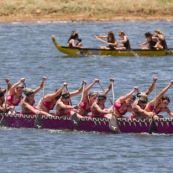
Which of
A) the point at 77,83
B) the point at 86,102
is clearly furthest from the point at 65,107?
the point at 77,83

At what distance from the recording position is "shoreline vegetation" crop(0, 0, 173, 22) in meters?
76.9

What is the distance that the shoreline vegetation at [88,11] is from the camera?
A: 76.9 meters

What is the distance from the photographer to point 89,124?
33.3 m

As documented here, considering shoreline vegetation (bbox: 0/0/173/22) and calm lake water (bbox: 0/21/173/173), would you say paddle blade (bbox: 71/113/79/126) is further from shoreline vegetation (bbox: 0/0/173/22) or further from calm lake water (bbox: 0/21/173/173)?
shoreline vegetation (bbox: 0/0/173/22)

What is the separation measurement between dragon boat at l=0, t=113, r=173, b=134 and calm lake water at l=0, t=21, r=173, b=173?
175mm

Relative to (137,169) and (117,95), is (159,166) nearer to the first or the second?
(137,169)

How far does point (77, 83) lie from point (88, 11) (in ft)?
102

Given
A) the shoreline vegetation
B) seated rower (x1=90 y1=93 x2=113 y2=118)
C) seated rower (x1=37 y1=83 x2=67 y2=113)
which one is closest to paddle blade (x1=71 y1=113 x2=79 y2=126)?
seated rower (x1=90 y1=93 x2=113 y2=118)

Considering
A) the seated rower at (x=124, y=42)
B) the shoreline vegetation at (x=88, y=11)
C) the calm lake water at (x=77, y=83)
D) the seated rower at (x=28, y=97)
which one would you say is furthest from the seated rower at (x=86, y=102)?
the shoreline vegetation at (x=88, y=11)

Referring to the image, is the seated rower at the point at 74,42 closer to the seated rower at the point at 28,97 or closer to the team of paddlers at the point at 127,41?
the team of paddlers at the point at 127,41

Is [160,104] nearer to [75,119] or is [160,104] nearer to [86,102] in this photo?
[86,102]

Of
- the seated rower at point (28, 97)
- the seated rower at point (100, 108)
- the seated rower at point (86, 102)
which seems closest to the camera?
the seated rower at point (100, 108)

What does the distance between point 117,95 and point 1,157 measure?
1254cm

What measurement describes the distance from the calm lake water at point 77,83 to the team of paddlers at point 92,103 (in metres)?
0.61
